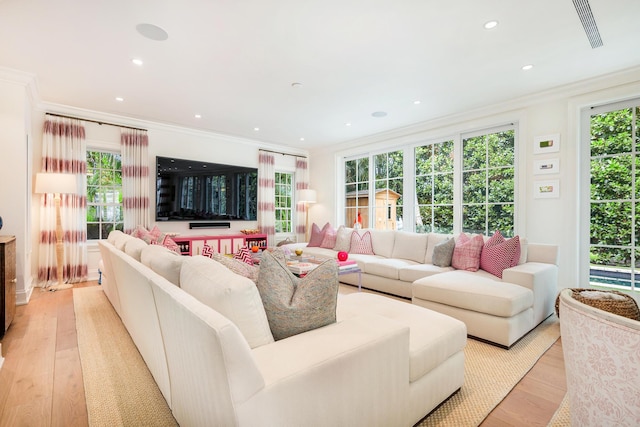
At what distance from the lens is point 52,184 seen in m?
3.79

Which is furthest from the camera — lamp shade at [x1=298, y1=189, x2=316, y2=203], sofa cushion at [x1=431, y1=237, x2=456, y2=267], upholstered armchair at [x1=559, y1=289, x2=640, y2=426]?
lamp shade at [x1=298, y1=189, x2=316, y2=203]

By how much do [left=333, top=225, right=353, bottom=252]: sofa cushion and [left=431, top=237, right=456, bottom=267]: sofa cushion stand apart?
5.55 feet

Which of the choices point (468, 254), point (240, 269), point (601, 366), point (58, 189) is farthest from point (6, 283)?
point (468, 254)

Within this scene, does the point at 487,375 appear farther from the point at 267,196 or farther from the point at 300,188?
the point at 300,188

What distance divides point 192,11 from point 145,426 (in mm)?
2720

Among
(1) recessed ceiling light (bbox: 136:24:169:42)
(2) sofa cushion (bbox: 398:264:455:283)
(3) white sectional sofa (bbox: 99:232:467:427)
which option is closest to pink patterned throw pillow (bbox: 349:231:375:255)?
(2) sofa cushion (bbox: 398:264:455:283)

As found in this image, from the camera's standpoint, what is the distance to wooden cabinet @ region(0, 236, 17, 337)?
241cm

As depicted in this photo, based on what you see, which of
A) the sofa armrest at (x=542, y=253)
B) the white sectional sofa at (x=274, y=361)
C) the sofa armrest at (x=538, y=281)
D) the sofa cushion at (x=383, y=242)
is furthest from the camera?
the sofa cushion at (x=383, y=242)

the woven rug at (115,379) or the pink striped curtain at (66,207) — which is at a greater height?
the pink striped curtain at (66,207)

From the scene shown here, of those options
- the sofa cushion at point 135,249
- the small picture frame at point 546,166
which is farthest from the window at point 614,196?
the sofa cushion at point 135,249

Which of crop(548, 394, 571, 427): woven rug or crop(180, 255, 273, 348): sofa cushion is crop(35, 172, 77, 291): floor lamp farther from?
crop(548, 394, 571, 427): woven rug

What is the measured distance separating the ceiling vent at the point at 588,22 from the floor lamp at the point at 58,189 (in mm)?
5576

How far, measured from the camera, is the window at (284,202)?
268 inches

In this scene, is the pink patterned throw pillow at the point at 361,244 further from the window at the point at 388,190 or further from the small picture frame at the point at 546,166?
the small picture frame at the point at 546,166
